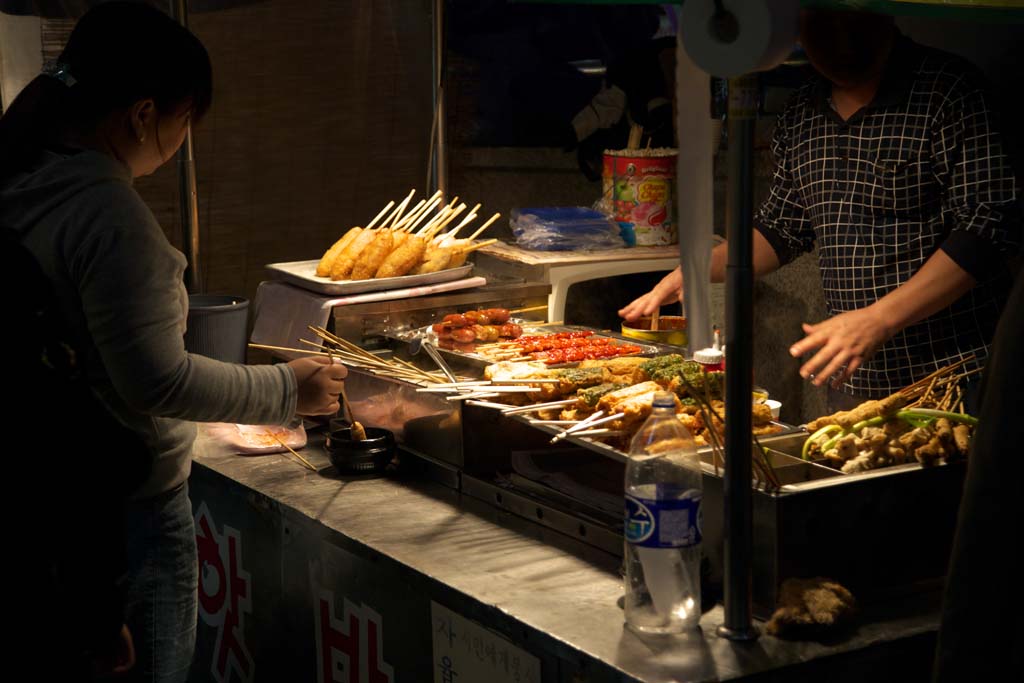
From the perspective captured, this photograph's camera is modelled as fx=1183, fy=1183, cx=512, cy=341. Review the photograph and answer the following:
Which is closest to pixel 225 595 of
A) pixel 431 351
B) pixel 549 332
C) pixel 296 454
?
pixel 296 454

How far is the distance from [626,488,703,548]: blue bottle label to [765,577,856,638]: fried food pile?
0.20m

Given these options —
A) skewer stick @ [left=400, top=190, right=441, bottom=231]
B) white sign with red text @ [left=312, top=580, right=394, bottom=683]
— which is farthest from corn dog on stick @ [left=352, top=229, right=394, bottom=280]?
white sign with red text @ [left=312, top=580, right=394, bottom=683]

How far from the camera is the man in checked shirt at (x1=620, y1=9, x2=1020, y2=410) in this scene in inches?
124

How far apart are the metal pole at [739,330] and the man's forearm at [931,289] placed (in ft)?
3.77

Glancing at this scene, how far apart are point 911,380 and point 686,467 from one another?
4.90 ft

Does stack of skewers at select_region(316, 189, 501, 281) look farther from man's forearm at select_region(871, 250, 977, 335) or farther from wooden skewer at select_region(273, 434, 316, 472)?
man's forearm at select_region(871, 250, 977, 335)

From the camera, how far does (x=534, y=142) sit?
19.9 feet

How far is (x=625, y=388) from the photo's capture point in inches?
110

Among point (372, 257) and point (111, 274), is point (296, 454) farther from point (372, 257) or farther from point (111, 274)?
point (111, 274)

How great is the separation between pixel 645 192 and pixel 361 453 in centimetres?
162

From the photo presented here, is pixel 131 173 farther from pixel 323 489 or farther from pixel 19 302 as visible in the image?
pixel 323 489

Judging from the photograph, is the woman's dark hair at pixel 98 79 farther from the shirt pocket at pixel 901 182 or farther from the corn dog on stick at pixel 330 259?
the shirt pocket at pixel 901 182

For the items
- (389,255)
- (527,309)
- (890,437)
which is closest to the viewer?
(890,437)

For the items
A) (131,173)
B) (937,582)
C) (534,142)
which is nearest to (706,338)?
(937,582)
